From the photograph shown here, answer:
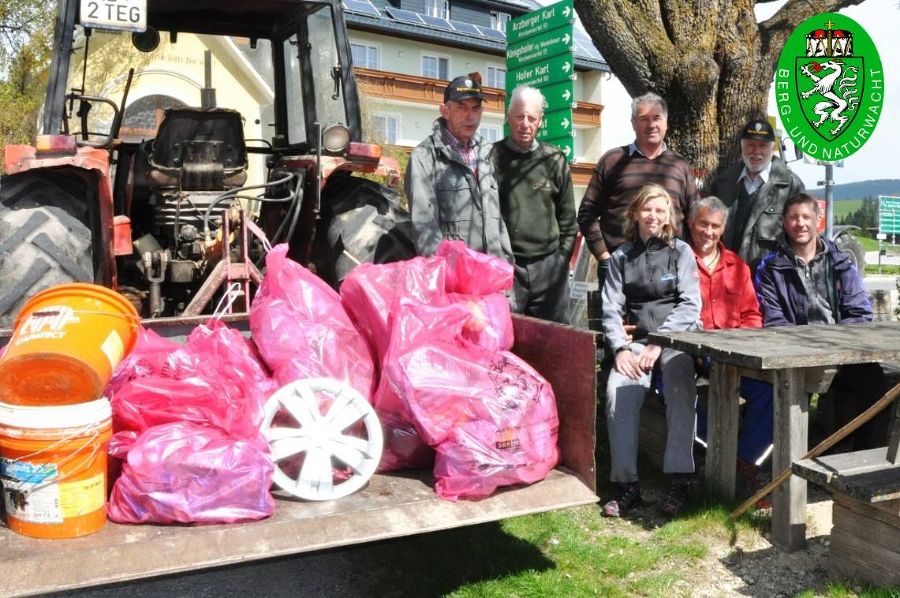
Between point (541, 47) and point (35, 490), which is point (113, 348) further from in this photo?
point (541, 47)

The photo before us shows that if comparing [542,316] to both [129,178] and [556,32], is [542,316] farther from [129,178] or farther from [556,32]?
[556,32]

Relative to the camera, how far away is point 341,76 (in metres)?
4.98

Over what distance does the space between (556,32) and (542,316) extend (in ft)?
17.1

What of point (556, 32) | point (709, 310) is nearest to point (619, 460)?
point (709, 310)

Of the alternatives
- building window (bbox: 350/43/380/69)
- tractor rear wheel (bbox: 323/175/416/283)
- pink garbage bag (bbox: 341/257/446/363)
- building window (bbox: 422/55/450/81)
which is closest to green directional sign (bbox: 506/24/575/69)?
tractor rear wheel (bbox: 323/175/416/283)

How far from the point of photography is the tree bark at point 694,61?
6.05 metres

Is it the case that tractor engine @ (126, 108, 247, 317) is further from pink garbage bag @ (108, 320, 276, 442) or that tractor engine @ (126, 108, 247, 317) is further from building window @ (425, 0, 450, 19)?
building window @ (425, 0, 450, 19)

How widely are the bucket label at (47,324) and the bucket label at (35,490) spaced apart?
345 millimetres

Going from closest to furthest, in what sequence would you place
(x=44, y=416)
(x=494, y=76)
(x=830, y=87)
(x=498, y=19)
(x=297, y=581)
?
(x=44, y=416)
(x=297, y=581)
(x=830, y=87)
(x=494, y=76)
(x=498, y=19)

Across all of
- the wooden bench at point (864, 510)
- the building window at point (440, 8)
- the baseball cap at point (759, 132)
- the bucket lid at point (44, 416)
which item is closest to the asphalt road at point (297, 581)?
the bucket lid at point (44, 416)

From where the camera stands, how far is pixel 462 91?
4.09 metres

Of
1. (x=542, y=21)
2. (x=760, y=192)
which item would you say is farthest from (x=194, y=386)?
(x=542, y=21)

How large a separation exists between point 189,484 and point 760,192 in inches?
140

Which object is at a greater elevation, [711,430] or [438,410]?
[438,410]
